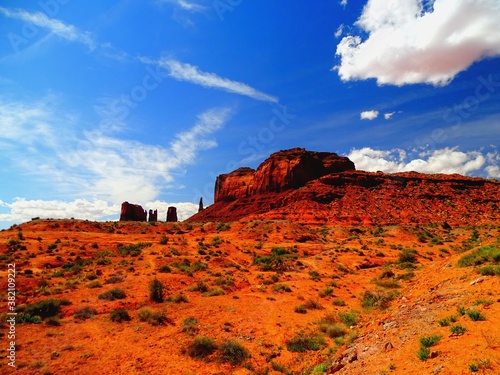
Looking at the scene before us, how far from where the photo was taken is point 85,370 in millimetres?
8742

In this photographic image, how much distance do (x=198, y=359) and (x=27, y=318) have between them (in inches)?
324

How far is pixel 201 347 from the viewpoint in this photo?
9977 mm

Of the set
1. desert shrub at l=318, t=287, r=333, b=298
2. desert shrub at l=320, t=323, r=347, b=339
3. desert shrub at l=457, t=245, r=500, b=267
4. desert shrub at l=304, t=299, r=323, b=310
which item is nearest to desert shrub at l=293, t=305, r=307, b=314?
desert shrub at l=304, t=299, r=323, b=310

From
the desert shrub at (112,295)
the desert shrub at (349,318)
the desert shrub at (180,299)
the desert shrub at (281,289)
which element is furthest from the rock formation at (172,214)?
the desert shrub at (349,318)

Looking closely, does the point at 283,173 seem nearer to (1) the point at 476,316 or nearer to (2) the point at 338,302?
(2) the point at 338,302

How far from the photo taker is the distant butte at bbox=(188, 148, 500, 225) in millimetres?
60531

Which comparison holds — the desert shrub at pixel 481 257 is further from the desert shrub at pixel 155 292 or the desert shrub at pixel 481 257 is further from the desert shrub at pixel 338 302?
the desert shrub at pixel 155 292

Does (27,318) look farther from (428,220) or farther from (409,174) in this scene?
(409,174)

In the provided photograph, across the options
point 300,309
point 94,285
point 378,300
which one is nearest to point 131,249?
point 94,285

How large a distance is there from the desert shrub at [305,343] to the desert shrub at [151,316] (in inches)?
225

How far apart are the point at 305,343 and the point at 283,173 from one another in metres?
75.9

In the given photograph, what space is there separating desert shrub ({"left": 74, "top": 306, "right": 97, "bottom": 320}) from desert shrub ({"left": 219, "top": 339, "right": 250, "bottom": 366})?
7068mm

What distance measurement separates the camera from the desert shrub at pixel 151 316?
12.4 metres

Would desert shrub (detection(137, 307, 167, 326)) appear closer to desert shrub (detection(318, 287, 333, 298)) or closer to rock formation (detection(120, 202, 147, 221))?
desert shrub (detection(318, 287, 333, 298))
